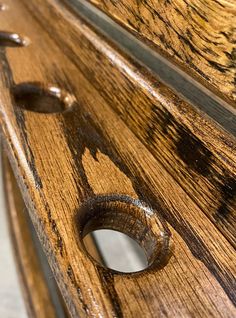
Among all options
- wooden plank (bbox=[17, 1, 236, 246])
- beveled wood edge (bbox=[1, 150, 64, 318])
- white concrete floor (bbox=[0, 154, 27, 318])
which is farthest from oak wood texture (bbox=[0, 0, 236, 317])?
white concrete floor (bbox=[0, 154, 27, 318])

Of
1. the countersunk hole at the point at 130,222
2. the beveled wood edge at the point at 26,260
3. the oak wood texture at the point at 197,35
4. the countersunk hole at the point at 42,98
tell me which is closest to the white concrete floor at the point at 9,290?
the beveled wood edge at the point at 26,260

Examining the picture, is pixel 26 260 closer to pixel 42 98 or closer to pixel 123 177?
pixel 42 98

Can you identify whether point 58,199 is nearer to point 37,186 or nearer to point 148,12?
point 37,186

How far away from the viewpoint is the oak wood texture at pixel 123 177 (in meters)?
0.48

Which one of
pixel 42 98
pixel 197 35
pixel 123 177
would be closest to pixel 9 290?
pixel 42 98

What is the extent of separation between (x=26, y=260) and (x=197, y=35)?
915 mm

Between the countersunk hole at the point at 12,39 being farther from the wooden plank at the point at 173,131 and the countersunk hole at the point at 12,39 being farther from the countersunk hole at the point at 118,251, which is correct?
the countersunk hole at the point at 118,251

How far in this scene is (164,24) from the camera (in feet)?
1.93

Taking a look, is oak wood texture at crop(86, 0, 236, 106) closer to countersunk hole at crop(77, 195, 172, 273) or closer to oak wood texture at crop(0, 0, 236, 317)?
oak wood texture at crop(0, 0, 236, 317)

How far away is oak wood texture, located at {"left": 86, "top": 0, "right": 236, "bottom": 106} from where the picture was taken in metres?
0.48

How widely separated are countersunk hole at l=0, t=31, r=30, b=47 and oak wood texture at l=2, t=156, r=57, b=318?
0.47 meters

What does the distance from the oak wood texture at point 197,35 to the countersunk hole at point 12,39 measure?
21.7 inches

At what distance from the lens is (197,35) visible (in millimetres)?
530

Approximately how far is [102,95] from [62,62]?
21 centimetres
